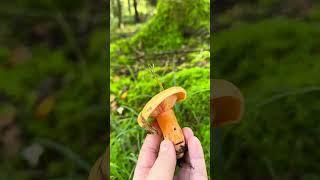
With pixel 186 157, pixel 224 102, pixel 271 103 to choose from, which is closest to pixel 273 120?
pixel 271 103

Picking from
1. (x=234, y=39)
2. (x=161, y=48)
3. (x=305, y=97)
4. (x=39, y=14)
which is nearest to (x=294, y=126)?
(x=305, y=97)

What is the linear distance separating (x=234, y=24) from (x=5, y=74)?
0.57 metres

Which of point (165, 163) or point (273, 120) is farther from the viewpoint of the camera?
point (273, 120)

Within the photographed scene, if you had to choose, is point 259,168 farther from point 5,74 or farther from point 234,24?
point 5,74

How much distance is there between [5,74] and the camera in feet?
4.80

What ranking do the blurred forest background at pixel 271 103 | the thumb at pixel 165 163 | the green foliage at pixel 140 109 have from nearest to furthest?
the thumb at pixel 165 163, the green foliage at pixel 140 109, the blurred forest background at pixel 271 103

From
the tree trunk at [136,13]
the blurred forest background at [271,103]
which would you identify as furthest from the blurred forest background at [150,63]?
the blurred forest background at [271,103]

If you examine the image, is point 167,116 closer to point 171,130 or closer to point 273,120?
point 171,130

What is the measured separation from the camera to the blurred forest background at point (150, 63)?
1118mm

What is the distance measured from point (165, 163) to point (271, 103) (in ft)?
1.49

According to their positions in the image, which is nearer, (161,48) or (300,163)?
(161,48)

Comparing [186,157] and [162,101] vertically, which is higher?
[162,101]

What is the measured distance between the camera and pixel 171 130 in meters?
1.07

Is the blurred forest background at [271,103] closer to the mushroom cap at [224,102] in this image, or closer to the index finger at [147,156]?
the mushroom cap at [224,102]
